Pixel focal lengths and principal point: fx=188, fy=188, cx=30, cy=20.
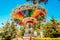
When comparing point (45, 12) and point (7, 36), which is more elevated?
point (45, 12)

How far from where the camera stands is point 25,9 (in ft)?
167

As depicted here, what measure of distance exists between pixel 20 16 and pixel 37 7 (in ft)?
17.2

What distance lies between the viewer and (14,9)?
5047cm

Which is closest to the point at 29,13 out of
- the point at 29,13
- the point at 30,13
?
the point at 29,13

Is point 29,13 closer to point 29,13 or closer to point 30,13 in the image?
point 29,13

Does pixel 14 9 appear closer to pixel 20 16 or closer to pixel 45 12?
pixel 20 16

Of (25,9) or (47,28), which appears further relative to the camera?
(47,28)

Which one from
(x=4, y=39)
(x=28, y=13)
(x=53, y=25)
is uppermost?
(x=28, y=13)

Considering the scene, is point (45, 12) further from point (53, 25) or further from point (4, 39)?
point (4, 39)

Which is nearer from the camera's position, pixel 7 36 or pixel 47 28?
pixel 7 36

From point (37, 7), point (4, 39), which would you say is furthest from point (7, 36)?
point (37, 7)

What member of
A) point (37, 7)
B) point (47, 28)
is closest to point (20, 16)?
point (37, 7)

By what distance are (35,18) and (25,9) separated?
3655 mm

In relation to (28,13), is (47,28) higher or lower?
lower
